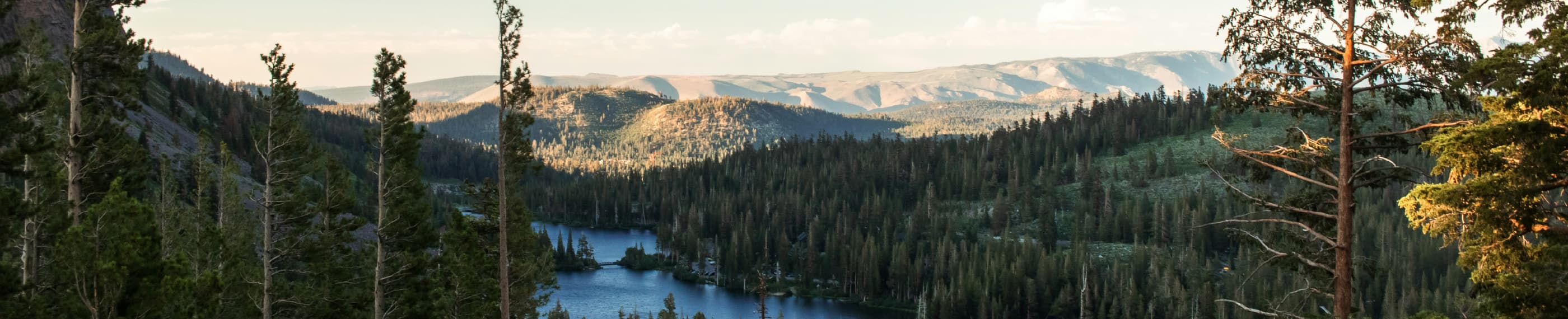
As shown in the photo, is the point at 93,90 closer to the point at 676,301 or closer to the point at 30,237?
the point at 30,237

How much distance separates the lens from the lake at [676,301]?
136 metres

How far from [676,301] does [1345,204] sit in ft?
420

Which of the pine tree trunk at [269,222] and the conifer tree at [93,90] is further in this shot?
the pine tree trunk at [269,222]

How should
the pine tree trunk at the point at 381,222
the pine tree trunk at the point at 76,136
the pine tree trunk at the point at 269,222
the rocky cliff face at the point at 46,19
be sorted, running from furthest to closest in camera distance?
the rocky cliff face at the point at 46,19 → the pine tree trunk at the point at 381,222 → the pine tree trunk at the point at 269,222 → the pine tree trunk at the point at 76,136

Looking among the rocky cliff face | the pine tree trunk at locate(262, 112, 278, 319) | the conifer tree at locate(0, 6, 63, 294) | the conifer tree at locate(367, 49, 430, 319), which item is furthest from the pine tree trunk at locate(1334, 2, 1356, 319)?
the rocky cliff face

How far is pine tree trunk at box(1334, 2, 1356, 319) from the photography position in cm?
2156

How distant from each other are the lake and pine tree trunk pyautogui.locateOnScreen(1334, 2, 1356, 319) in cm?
10243

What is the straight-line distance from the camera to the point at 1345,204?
852 inches

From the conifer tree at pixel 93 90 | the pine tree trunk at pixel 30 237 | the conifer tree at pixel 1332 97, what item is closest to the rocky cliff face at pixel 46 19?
the conifer tree at pixel 93 90

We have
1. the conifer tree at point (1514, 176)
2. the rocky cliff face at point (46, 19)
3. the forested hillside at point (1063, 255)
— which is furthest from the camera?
the rocky cliff face at point (46, 19)

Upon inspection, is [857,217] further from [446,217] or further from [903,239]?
[446,217]

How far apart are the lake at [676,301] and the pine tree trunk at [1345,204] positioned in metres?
102

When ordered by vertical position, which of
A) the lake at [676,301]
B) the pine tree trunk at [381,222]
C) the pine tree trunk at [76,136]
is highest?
the pine tree trunk at [76,136]

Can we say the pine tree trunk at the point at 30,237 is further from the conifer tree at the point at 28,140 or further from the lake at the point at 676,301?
the lake at the point at 676,301
